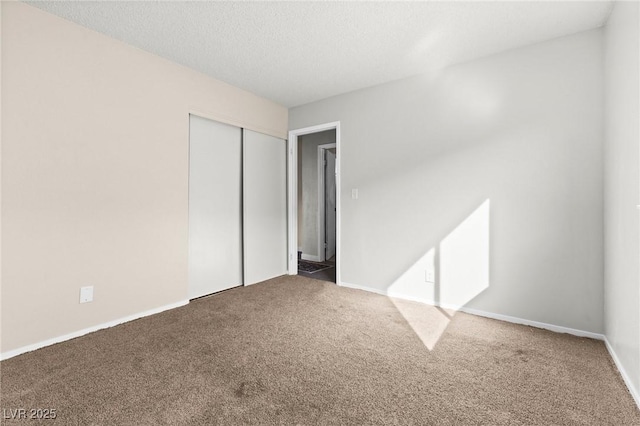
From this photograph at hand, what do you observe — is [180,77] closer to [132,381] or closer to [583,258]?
[132,381]

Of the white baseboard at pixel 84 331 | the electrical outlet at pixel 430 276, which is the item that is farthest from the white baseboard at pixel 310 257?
the white baseboard at pixel 84 331

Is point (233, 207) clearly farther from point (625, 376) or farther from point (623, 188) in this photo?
point (625, 376)

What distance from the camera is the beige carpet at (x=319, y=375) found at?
1.40 metres

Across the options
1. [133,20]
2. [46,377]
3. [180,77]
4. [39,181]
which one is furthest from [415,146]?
[46,377]

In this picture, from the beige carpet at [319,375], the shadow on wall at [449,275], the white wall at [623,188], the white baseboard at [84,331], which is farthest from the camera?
the shadow on wall at [449,275]

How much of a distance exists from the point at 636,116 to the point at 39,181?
370 centimetres

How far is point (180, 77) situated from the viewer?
288 cm

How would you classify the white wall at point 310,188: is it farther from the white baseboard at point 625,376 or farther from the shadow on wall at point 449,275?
the white baseboard at point 625,376

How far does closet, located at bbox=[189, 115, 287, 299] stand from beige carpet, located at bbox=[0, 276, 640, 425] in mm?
815

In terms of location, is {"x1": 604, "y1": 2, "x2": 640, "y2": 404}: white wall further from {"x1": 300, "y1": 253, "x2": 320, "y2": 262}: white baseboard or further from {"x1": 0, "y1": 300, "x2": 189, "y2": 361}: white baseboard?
{"x1": 300, "y1": 253, "x2": 320, "y2": 262}: white baseboard

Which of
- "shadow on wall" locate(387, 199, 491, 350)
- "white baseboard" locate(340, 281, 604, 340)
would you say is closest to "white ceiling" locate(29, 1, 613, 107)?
"shadow on wall" locate(387, 199, 491, 350)

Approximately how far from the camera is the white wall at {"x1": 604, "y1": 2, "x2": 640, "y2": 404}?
5.13 ft

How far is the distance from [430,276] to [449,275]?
0.19 meters

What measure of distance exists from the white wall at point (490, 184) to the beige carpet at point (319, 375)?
0.42m
